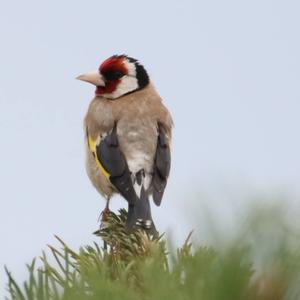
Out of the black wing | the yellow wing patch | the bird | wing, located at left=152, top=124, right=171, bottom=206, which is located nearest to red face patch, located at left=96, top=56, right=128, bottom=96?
the bird

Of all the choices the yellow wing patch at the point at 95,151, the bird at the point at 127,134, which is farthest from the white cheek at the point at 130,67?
the yellow wing patch at the point at 95,151

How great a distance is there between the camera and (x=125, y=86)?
4.97m

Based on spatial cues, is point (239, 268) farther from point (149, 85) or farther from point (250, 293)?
point (149, 85)

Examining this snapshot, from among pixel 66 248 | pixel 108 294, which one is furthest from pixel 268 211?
pixel 66 248

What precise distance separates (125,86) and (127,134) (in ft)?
2.71

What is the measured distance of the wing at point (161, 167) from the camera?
12.3 ft

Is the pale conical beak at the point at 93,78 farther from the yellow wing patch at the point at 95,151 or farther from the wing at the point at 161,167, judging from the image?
the wing at the point at 161,167

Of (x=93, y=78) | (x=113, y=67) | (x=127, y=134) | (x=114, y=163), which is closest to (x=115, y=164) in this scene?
(x=114, y=163)

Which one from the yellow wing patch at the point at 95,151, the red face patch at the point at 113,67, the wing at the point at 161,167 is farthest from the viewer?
the red face patch at the point at 113,67

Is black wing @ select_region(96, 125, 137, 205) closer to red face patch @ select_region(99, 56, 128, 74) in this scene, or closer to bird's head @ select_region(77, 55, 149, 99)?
bird's head @ select_region(77, 55, 149, 99)

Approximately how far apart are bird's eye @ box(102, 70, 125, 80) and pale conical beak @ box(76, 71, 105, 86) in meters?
0.05

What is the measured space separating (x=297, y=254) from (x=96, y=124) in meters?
3.69

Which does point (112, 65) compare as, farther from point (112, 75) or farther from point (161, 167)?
point (161, 167)

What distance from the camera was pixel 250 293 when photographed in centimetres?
77
